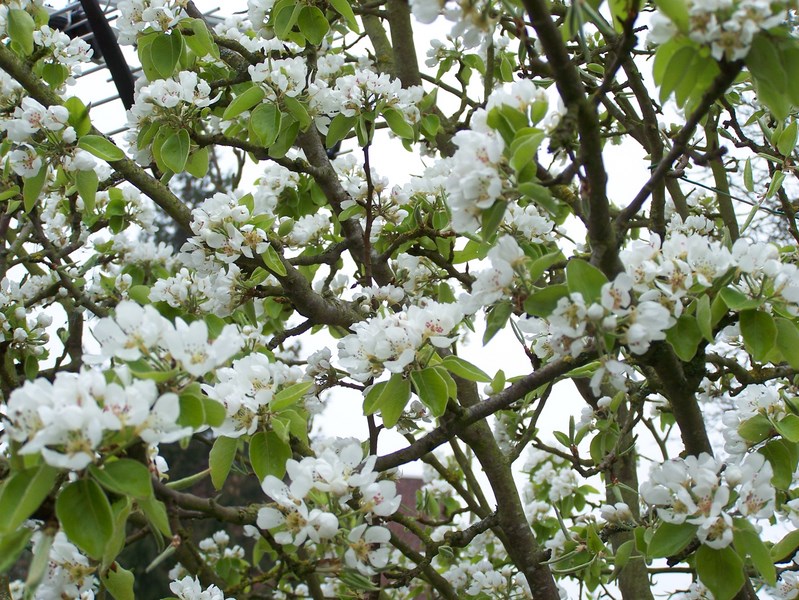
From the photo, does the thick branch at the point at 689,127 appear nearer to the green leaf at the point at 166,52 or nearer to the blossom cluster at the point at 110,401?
the blossom cluster at the point at 110,401

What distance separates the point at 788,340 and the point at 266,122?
1.30 metres

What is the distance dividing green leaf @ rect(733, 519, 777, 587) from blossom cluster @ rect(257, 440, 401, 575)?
54 cm

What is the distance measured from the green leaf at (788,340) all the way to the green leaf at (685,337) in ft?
0.53

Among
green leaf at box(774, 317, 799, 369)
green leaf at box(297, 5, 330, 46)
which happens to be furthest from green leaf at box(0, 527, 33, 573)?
green leaf at box(297, 5, 330, 46)

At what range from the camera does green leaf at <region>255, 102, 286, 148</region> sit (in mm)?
1971

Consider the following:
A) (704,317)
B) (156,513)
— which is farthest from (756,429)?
(156,513)

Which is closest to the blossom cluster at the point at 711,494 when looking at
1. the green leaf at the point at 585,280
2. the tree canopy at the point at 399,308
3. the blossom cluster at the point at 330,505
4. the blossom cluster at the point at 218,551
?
the tree canopy at the point at 399,308

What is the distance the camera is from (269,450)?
1419 mm

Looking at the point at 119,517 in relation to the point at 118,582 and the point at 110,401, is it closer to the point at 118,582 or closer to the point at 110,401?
the point at 110,401

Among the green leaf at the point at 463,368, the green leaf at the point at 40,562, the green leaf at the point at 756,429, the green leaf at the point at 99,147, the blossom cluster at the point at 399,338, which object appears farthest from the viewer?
the green leaf at the point at 99,147

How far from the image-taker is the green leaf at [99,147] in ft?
6.09

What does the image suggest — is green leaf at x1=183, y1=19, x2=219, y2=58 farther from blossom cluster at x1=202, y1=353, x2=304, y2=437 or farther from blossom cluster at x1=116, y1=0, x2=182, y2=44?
blossom cluster at x1=202, y1=353, x2=304, y2=437

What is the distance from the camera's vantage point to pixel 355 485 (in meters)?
1.24

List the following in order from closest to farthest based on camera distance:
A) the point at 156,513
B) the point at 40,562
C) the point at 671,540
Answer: the point at 40,562
the point at 156,513
the point at 671,540
